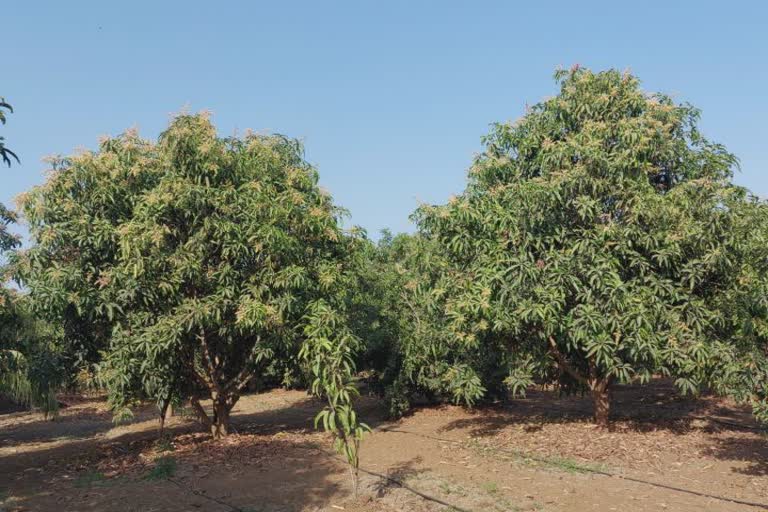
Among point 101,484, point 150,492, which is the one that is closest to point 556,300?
point 150,492

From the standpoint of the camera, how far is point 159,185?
10117mm

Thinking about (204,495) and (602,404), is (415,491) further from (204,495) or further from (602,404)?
(602,404)

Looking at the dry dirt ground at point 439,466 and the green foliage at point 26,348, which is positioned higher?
the green foliage at point 26,348

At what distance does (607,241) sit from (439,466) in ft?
14.4

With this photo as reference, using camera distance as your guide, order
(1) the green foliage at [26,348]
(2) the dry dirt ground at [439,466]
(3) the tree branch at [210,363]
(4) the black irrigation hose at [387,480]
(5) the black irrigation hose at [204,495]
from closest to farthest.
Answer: (4) the black irrigation hose at [387,480] → (5) the black irrigation hose at [204,495] → (2) the dry dirt ground at [439,466] → (1) the green foliage at [26,348] → (3) the tree branch at [210,363]

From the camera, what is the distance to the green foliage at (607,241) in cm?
907

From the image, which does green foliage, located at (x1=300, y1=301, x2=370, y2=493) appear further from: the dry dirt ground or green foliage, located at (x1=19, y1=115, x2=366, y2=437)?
green foliage, located at (x1=19, y1=115, x2=366, y2=437)

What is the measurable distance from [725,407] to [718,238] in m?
6.45

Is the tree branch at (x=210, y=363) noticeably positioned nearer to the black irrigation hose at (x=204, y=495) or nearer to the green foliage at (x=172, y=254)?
the green foliage at (x=172, y=254)

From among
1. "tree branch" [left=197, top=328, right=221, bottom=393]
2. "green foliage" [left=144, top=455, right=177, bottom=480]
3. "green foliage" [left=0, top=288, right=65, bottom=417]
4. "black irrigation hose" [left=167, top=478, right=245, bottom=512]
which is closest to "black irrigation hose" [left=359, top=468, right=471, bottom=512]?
"black irrigation hose" [left=167, top=478, right=245, bottom=512]

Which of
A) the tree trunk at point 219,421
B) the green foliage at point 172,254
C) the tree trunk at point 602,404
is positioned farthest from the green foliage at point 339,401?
the tree trunk at point 602,404

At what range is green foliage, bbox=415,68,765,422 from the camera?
29.8ft

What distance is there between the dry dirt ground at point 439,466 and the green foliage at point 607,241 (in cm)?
131

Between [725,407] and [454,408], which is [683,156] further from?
[454,408]
